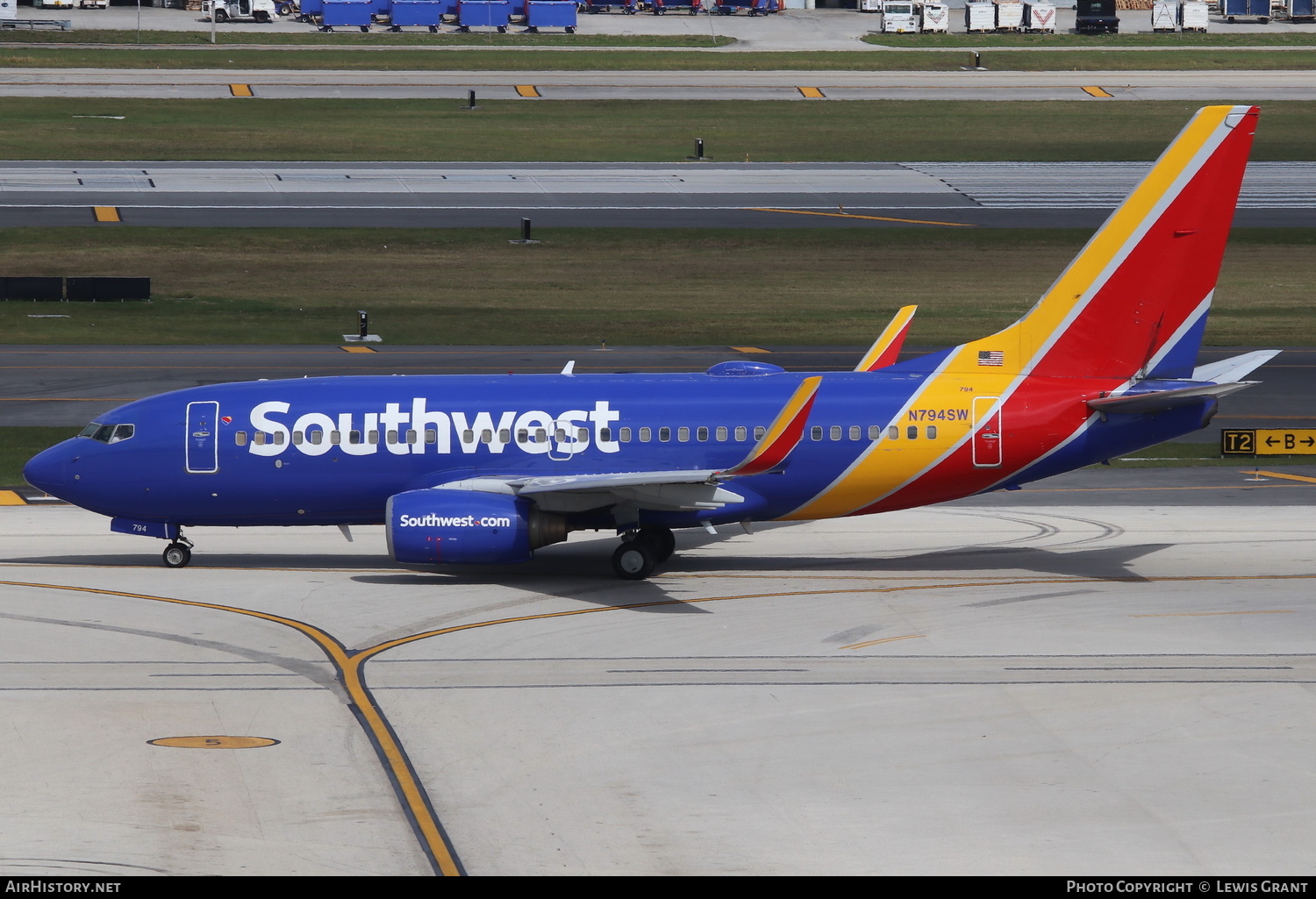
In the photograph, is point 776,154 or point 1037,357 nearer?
point 1037,357

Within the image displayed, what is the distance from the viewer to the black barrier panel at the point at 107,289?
69062 millimetres

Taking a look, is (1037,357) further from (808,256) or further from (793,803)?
(808,256)

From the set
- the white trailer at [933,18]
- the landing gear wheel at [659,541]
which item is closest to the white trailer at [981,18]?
the white trailer at [933,18]

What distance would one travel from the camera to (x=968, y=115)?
355 ft

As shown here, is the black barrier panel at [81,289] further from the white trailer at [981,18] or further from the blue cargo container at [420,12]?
the white trailer at [981,18]

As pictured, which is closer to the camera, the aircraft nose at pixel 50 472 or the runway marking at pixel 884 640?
the runway marking at pixel 884 640

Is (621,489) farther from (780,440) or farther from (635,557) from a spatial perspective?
(780,440)

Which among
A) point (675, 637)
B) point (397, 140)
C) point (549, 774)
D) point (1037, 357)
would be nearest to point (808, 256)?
point (397, 140)

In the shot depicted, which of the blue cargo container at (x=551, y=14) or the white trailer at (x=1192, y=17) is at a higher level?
the blue cargo container at (x=551, y=14)

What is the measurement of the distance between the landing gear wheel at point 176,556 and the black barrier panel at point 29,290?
125 ft

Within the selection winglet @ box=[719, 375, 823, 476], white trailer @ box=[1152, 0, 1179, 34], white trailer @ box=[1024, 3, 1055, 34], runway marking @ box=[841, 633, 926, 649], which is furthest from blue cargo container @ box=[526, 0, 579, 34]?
runway marking @ box=[841, 633, 926, 649]
